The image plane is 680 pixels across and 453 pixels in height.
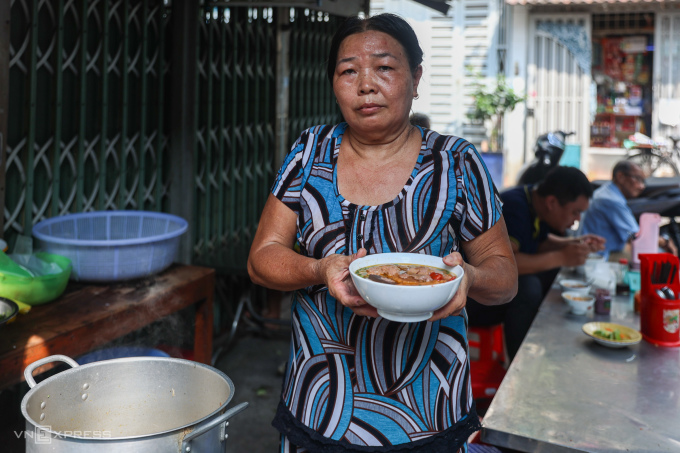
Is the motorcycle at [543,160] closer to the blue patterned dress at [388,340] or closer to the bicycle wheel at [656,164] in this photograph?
the blue patterned dress at [388,340]

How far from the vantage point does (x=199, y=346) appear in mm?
3314

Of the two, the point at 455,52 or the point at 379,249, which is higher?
the point at 455,52

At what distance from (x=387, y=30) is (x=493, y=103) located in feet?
29.4

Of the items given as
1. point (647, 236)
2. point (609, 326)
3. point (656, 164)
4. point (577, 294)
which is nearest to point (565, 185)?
point (647, 236)

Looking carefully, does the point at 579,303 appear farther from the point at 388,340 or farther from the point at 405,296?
the point at 405,296

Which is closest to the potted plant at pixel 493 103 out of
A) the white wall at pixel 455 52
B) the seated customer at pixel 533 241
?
the white wall at pixel 455 52

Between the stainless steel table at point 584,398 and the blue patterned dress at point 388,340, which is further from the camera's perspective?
the stainless steel table at point 584,398

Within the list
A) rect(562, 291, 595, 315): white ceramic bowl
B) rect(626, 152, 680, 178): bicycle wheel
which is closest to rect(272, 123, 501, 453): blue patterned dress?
rect(562, 291, 595, 315): white ceramic bowl

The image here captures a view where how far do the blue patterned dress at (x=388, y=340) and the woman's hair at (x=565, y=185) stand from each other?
2.38 m

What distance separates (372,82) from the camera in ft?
4.85

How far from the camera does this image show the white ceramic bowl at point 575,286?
3.10m

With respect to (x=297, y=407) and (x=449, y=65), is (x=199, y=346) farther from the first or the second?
(x=449, y=65)

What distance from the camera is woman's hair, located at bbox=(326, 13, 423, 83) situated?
1.53m

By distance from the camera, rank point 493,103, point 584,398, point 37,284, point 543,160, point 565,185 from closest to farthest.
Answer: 1. point 584,398
2. point 37,284
3. point 565,185
4. point 543,160
5. point 493,103
